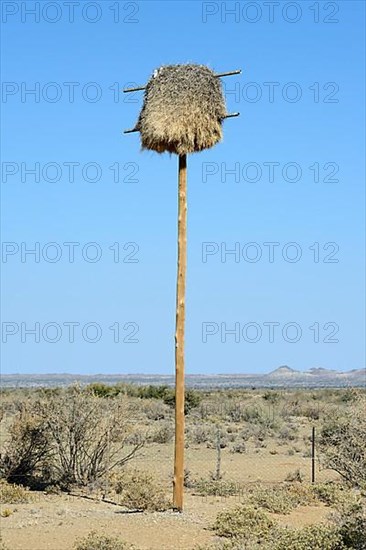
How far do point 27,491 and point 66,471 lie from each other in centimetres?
124

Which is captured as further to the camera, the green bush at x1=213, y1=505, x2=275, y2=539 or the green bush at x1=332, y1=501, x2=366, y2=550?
the green bush at x1=213, y1=505, x2=275, y2=539

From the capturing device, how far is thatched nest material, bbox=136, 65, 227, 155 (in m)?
13.8

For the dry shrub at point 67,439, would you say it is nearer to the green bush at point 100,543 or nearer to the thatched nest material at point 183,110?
the thatched nest material at point 183,110

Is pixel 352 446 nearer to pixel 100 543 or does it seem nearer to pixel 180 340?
pixel 180 340

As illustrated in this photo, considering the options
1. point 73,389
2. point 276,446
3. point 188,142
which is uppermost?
point 188,142

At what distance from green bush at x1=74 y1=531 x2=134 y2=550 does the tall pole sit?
Result: 117 inches

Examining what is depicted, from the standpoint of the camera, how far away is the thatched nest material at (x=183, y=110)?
13.8m

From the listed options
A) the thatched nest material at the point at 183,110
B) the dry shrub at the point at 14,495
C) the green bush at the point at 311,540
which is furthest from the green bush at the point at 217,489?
the thatched nest material at the point at 183,110

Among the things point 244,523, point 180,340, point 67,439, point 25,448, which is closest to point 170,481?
point 67,439

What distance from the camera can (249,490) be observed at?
1669 cm

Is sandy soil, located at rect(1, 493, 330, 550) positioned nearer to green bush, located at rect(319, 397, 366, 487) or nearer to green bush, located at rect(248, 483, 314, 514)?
green bush, located at rect(248, 483, 314, 514)

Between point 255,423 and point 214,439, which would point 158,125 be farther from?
point 255,423

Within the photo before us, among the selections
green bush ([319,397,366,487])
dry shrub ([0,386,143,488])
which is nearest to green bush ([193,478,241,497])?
dry shrub ([0,386,143,488])

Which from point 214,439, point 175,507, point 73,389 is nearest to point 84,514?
point 175,507
